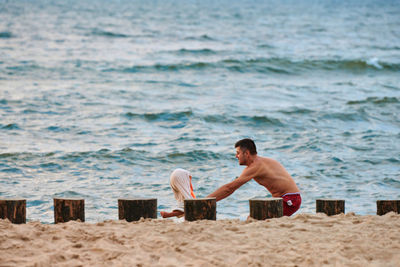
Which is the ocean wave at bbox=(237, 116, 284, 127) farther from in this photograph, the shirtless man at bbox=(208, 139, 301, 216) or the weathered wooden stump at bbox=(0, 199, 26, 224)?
the weathered wooden stump at bbox=(0, 199, 26, 224)

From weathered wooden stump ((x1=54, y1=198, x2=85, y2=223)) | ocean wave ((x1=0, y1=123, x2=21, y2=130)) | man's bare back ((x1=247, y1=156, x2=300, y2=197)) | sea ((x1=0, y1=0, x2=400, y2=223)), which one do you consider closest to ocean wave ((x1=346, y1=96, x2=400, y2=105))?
sea ((x1=0, y1=0, x2=400, y2=223))

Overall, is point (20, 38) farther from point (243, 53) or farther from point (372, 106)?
point (372, 106)

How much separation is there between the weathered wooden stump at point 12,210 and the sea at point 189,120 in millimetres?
2880

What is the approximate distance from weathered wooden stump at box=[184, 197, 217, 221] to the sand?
3.3 inches

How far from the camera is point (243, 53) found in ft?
99.7

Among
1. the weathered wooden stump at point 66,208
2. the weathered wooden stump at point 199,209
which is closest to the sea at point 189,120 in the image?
the weathered wooden stump at point 66,208

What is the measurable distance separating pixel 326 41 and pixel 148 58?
15573 mm

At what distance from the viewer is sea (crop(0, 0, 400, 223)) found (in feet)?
33.9

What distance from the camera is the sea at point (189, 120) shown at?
10336mm

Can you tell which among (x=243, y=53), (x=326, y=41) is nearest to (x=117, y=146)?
(x=243, y=53)

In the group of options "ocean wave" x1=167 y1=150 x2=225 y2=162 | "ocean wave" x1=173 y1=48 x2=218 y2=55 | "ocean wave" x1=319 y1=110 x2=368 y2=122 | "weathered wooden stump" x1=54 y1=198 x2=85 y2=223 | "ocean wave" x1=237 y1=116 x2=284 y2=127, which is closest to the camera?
"weathered wooden stump" x1=54 y1=198 x2=85 y2=223

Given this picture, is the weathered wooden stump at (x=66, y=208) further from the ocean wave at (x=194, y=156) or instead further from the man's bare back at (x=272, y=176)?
the ocean wave at (x=194, y=156)

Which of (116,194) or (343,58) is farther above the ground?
(343,58)

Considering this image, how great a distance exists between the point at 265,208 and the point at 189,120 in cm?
1069
